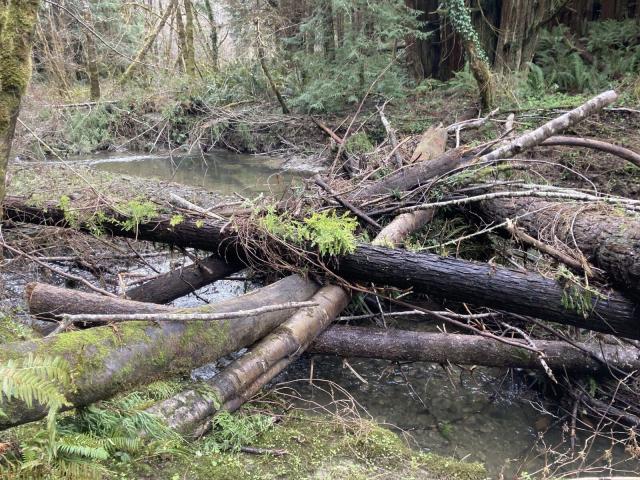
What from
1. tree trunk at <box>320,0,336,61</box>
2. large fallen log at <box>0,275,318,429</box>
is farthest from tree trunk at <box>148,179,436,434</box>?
tree trunk at <box>320,0,336,61</box>

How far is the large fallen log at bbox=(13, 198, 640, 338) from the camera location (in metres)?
3.64

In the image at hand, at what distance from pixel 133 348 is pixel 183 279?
99.2 inches

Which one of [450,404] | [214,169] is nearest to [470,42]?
[214,169]

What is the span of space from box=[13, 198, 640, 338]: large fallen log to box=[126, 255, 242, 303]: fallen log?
46 cm

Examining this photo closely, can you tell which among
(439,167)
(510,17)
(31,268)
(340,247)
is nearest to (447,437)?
(340,247)

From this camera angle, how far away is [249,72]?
1634cm

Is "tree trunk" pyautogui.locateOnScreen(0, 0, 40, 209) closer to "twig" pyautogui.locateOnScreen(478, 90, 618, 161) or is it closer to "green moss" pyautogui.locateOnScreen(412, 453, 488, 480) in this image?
"green moss" pyautogui.locateOnScreen(412, 453, 488, 480)

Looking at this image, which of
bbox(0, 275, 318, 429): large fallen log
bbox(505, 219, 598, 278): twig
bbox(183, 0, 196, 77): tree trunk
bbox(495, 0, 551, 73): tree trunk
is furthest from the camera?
bbox(183, 0, 196, 77): tree trunk

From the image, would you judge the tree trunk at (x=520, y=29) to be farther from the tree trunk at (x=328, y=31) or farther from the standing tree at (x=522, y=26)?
the tree trunk at (x=328, y=31)

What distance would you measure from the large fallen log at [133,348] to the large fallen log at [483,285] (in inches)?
37.0

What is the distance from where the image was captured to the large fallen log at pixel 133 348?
2324 mm

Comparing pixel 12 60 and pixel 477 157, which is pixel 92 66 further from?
pixel 477 157

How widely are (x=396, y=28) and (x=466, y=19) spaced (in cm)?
185

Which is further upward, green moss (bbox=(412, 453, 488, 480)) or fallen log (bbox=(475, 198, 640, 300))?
fallen log (bbox=(475, 198, 640, 300))
